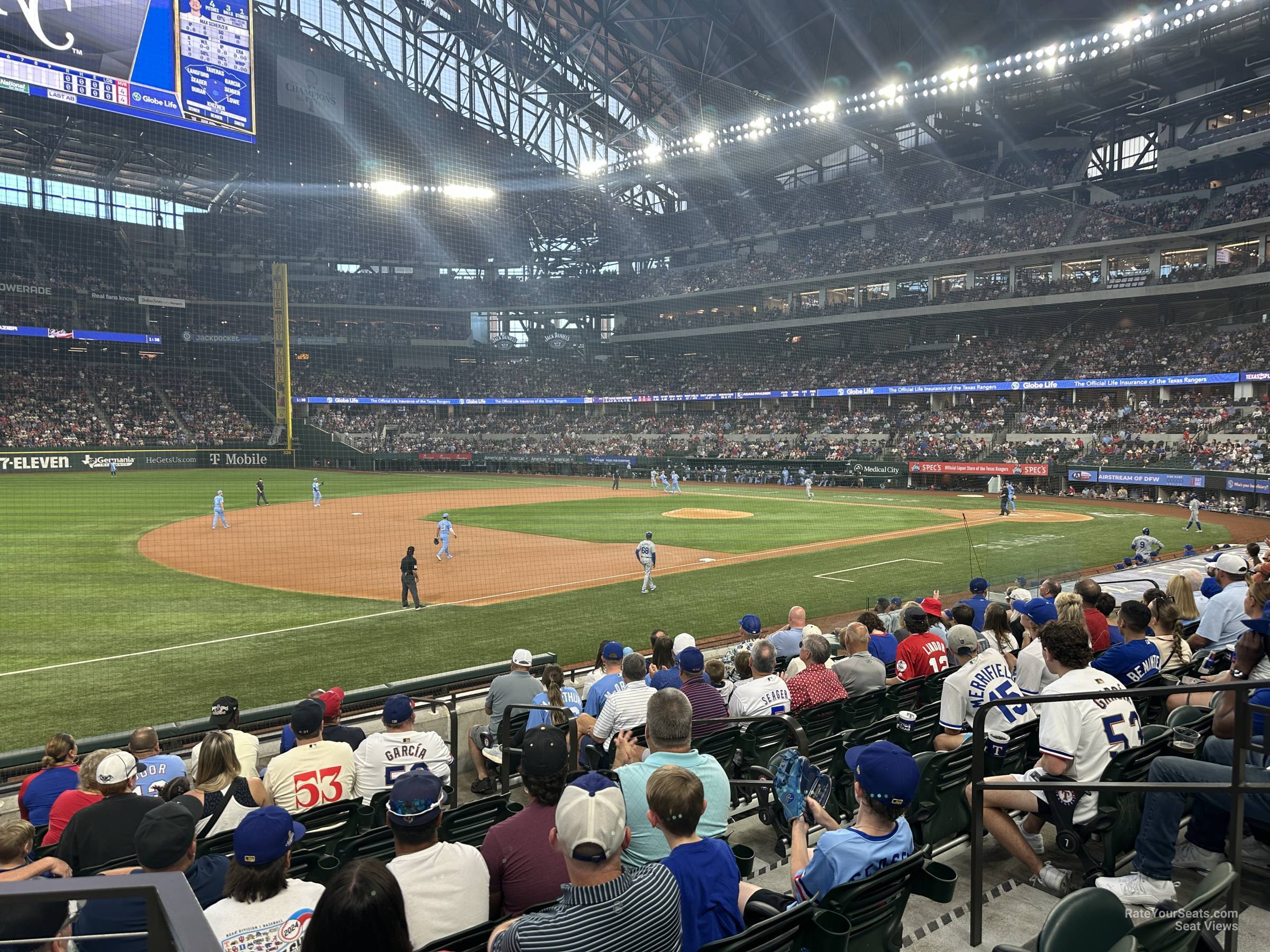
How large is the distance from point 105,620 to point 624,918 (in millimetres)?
17373

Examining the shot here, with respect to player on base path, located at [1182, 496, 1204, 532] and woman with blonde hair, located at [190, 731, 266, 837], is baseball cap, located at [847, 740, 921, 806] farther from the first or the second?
player on base path, located at [1182, 496, 1204, 532]

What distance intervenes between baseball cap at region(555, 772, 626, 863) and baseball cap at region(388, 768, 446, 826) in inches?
28.5

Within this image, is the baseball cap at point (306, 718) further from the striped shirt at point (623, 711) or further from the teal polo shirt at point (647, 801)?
the teal polo shirt at point (647, 801)

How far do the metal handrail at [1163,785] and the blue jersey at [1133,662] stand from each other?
Answer: 1.85 meters

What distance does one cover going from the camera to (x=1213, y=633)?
8.22m

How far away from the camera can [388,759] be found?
18.7 feet

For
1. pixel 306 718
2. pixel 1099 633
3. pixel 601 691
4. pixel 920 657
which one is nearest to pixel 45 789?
pixel 306 718

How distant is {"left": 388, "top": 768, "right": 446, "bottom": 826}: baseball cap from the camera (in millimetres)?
3268

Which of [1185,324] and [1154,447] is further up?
[1185,324]

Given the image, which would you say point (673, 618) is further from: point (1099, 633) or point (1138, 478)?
point (1138, 478)

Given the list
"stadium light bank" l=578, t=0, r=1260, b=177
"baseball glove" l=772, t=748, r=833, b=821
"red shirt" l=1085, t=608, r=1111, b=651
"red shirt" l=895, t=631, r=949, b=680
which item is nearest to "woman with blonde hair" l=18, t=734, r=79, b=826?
"baseball glove" l=772, t=748, r=833, b=821

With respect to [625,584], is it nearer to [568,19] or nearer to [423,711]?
[423,711]

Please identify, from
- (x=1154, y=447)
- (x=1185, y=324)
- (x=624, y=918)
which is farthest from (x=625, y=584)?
(x=1185, y=324)

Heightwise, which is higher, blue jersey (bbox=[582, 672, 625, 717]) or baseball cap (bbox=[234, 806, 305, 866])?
baseball cap (bbox=[234, 806, 305, 866])
